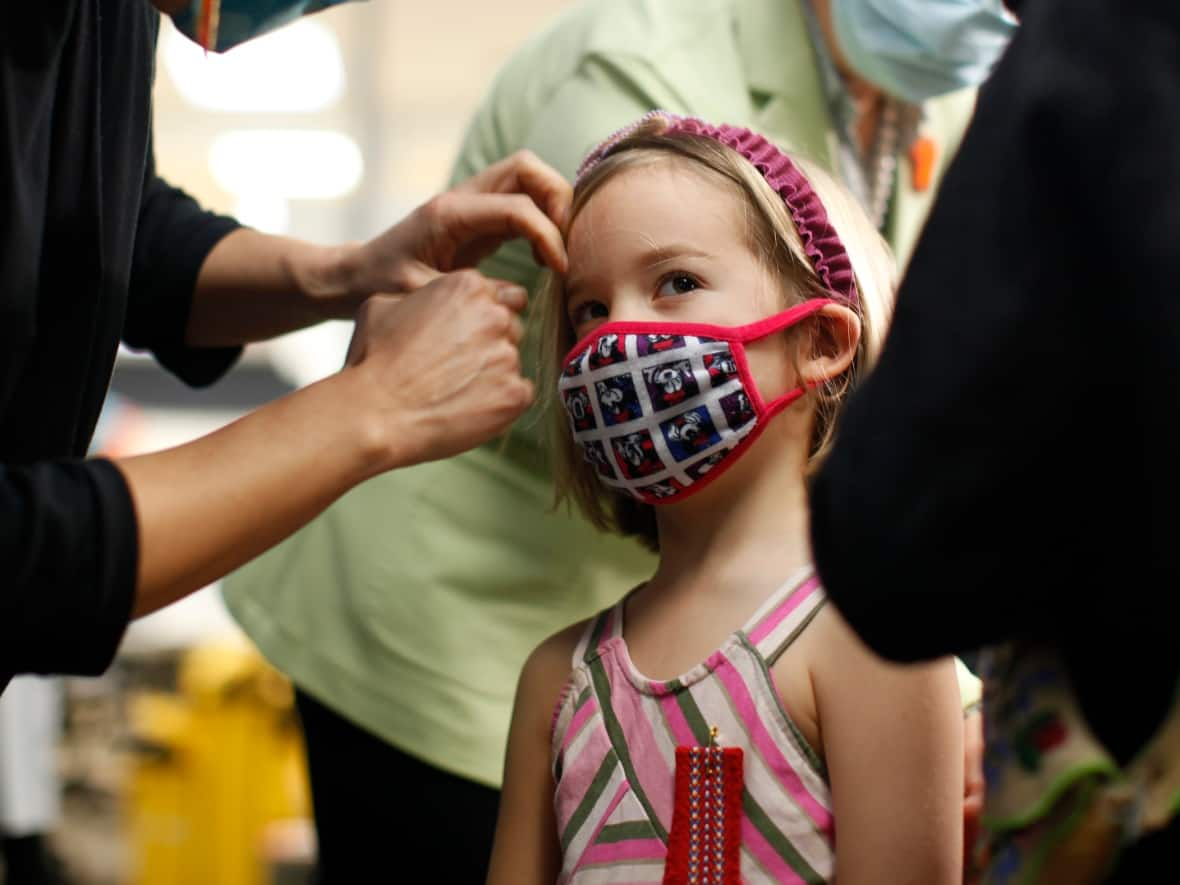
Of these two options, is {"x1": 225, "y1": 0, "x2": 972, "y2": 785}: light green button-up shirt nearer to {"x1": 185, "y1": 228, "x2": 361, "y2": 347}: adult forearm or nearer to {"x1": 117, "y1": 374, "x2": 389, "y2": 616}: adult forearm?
{"x1": 185, "y1": 228, "x2": 361, "y2": 347}: adult forearm

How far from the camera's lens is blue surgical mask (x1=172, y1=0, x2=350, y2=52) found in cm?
131

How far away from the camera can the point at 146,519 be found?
1.06 meters

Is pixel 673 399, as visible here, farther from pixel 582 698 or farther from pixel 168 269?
pixel 168 269

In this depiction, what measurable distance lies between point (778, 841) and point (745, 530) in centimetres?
31

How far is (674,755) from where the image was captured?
4.29 ft

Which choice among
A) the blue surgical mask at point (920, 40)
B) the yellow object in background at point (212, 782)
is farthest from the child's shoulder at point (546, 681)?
the yellow object in background at point (212, 782)

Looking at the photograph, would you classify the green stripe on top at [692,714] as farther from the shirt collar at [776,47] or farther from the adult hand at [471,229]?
the shirt collar at [776,47]

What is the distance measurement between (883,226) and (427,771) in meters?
0.96

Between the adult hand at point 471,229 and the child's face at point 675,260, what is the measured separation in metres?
0.06

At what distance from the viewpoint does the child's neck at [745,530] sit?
1.40 meters

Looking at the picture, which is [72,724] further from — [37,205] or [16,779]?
[37,205]

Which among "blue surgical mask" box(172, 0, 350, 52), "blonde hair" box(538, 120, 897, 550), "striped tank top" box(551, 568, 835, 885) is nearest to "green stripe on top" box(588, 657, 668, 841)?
"striped tank top" box(551, 568, 835, 885)

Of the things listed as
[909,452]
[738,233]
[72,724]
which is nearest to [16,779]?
[72,724]

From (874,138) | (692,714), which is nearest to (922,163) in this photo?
(874,138)
